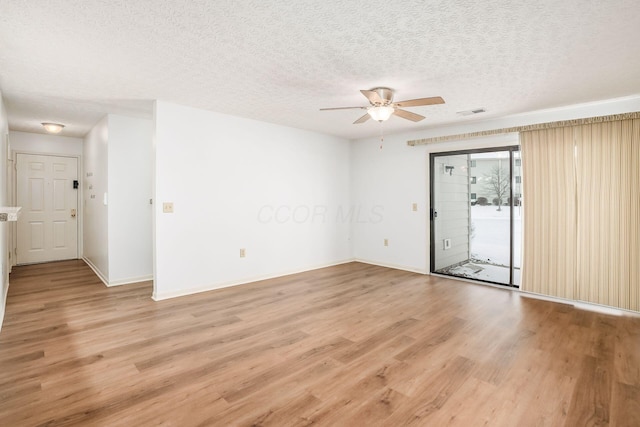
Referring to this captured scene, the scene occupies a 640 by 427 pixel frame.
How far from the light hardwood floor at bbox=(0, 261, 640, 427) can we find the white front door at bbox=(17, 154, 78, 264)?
2.33 m

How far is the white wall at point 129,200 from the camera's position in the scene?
4.62 m

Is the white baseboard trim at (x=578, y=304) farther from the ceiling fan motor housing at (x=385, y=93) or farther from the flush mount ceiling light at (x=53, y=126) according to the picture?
the flush mount ceiling light at (x=53, y=126)

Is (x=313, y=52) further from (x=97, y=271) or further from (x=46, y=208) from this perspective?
(x=46, y=208)

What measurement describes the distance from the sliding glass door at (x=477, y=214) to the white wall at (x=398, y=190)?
0.16m

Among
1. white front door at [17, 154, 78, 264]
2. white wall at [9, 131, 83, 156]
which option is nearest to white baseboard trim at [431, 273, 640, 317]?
white front door at [17, 154, 78, 264]

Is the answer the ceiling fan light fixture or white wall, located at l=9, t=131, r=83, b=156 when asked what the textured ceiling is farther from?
white wall, located at l=9, t=131, r=83, b=156

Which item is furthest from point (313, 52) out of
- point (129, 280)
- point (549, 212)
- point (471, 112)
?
point (129, 280)

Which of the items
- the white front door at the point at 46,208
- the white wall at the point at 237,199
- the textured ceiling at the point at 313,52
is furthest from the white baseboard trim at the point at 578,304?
the white front door at the point at 46,208

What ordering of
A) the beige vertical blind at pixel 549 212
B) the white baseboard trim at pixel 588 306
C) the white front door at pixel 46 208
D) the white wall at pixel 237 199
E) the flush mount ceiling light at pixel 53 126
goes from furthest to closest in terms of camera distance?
1. the white front door at pixel 46 208
2. the flush mount ceiling light at pixel 53 126
3. the white wall at pixel 237 199
4. the beige vertical blind at pixel 549 212
5. the white baseboard trim at pixel 588 306

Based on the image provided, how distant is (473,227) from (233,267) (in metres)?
4.05

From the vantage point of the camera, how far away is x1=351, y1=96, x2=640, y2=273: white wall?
203 inches

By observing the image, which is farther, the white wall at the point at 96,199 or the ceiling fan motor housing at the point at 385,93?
the white wall at the point at 96,199

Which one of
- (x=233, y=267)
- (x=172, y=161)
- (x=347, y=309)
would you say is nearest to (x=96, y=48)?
(x=172, y=161)

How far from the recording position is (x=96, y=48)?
249 centimetres
